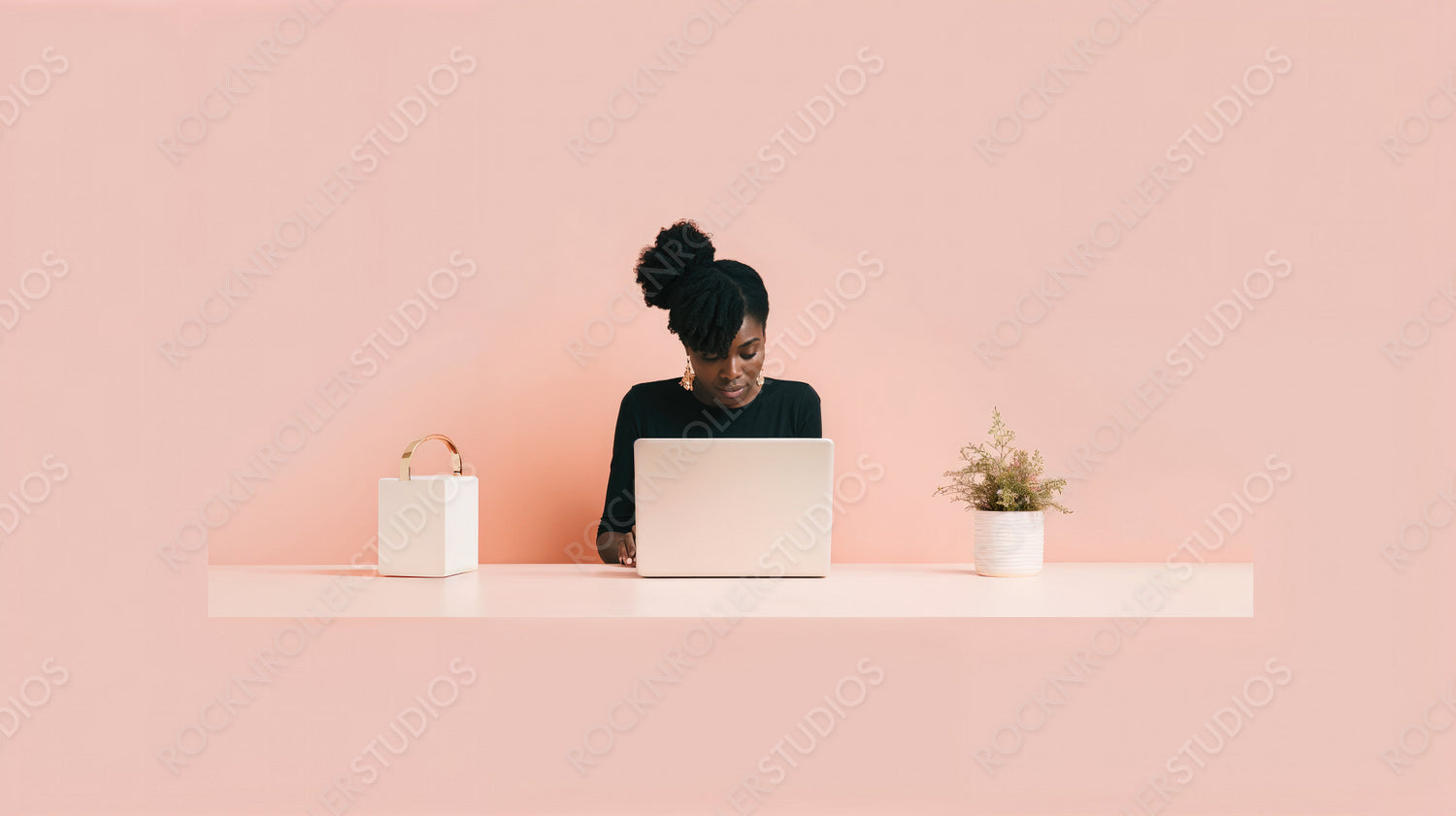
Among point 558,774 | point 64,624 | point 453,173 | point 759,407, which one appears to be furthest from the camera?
point 453,173

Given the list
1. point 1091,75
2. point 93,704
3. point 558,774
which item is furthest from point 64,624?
point 1091,75

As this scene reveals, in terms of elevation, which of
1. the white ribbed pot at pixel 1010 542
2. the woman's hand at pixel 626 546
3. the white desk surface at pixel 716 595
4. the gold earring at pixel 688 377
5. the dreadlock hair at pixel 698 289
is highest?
the dreadlock hair at pixel 698 289

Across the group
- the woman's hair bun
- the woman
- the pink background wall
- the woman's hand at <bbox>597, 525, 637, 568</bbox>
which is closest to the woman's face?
the woman

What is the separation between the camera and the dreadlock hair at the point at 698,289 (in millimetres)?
2648

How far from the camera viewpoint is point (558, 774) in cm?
135

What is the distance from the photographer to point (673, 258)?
110 inches

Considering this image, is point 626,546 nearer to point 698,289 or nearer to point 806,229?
point 698,289

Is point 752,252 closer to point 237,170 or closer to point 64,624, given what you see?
point 237,170

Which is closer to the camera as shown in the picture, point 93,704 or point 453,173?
point 93,704

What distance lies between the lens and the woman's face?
2748 mm

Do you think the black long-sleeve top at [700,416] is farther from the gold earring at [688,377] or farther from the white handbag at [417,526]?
the white handbag at [417,526]

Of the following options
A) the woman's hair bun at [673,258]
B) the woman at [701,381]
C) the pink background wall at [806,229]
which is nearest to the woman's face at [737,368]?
A: the woman at [701,381]

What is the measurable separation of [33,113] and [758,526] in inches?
54.5

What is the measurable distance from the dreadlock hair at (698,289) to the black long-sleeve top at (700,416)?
25 centimetres
